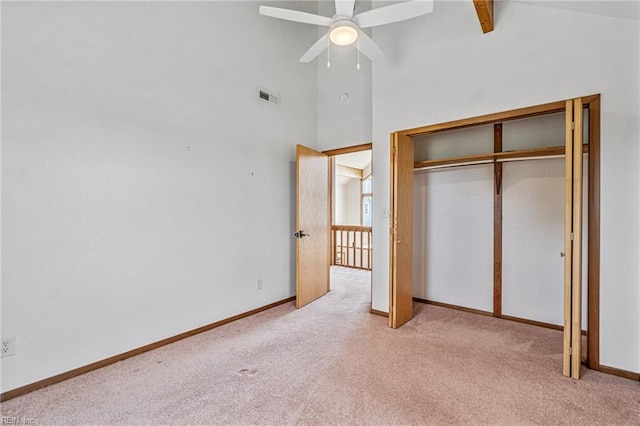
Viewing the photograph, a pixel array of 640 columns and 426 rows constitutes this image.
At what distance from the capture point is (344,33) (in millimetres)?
2432

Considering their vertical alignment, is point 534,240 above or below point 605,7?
below

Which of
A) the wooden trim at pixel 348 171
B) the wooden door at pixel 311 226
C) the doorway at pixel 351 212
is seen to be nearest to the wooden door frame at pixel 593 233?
the doorway at pixel 351 212

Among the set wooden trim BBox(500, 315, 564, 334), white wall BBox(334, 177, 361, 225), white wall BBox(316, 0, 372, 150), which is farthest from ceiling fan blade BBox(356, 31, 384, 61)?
white wall BBox(334, 177, 361, 225)

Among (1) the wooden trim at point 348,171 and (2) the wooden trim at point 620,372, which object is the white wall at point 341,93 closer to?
(2) the wooden trim at point 620,372

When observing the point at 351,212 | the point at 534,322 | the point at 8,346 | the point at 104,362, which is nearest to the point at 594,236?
the point at 534,322

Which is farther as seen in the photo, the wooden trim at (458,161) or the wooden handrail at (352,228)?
the wooden handrail at (352,228)

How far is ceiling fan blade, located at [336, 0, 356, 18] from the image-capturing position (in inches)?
87.8

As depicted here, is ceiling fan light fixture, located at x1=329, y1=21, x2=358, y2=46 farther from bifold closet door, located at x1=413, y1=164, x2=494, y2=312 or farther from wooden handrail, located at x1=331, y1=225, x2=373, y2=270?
wooden handrail, located at x1=331, y1=225, x2=373, y2=270

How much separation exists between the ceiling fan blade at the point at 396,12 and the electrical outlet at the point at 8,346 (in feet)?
11.2

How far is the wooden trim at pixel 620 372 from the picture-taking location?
218 centimetres

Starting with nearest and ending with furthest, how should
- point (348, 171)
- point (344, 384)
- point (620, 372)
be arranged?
point (344, 384), point (620, 372), point (348, 171)

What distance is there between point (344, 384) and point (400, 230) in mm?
1694

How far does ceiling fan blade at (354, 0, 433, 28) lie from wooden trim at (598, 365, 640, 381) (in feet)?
9.82

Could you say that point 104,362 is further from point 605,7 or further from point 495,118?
point 605,7
